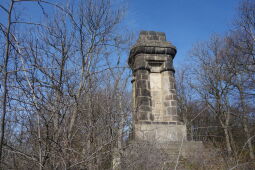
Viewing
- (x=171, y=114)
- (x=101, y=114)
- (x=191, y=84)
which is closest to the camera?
(x=101, y=114)

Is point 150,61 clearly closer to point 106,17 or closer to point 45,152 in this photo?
point 106,17

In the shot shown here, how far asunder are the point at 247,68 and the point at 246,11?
371cm

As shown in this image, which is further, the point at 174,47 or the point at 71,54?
the point at 174,47

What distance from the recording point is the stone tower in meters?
7.06

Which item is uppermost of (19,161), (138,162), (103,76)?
(103,76)

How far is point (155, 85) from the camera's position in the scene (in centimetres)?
799

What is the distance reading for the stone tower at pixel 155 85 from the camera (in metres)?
7.06

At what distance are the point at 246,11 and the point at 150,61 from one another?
9362 mm

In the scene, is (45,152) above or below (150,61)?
below

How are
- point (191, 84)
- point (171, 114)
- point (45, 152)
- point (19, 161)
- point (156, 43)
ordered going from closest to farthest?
1. point (45, 152)
2. point (19, 161)
3. point (171, 114)
4. point (156, 43)
5. point (191, 84)

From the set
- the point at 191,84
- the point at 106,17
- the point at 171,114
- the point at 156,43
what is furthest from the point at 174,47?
the point at 191,84

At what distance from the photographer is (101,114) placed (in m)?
3.65

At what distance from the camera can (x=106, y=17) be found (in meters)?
5.84

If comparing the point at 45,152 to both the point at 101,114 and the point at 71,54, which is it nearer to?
the point at 101,114
